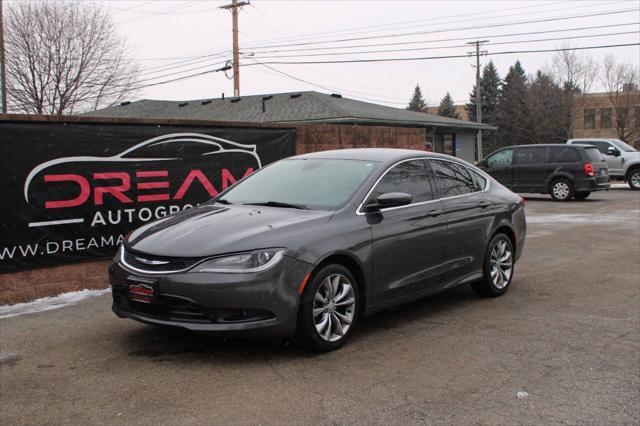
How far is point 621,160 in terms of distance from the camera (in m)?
25.1

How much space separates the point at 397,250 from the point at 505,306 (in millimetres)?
1709

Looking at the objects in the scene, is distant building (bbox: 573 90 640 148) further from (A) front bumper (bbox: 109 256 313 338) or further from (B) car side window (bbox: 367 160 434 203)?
(A) front bumper (bbox: 109 256 313 338)

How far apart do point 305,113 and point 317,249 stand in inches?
844

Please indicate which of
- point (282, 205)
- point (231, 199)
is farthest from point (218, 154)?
point (282, 205)

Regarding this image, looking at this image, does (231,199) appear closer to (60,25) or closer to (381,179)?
(381,179)

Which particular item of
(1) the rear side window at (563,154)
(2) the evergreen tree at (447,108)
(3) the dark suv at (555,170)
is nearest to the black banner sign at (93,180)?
(3) the dark suv at (555,170)

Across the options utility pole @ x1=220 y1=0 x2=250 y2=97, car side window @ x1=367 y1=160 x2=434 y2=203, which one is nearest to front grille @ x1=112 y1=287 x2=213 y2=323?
car side window @ x1=367 y1=160 x2=434 y2=203

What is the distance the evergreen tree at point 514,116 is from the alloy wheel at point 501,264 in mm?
58094

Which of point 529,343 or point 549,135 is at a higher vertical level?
point 549,135

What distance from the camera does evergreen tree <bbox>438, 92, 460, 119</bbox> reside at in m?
76.6

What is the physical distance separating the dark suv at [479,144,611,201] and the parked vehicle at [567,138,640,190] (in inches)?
216

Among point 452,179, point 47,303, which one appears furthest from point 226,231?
point 47,303

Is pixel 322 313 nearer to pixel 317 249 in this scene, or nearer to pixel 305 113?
pixel 317 249

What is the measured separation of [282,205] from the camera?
17.9 ft
